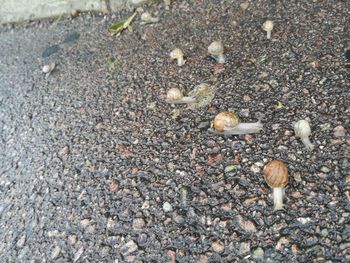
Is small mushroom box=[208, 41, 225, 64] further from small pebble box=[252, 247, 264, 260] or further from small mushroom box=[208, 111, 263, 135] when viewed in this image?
small pebble box=[252, 247, 264, 260]

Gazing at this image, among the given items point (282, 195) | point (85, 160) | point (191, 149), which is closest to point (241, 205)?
point (282, 195)

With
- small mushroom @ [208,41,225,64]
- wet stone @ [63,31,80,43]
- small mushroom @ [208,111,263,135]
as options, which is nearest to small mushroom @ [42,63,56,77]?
wet stone @ [63,31,80,43]

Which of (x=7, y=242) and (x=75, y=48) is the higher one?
(x=75, y=48)

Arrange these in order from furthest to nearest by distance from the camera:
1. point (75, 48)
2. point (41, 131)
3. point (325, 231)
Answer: point (75, 48) < point (41, 131) < point (325, 231)

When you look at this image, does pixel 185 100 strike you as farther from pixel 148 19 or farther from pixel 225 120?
pixel 148 19

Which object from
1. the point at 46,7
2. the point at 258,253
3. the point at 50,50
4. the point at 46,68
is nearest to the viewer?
the point at 258,253

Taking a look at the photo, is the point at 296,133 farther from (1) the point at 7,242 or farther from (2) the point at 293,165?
(1) the point at 7,242

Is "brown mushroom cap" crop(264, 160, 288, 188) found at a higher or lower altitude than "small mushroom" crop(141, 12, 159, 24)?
lower

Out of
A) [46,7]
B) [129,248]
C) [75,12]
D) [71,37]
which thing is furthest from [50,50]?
[129,248]
